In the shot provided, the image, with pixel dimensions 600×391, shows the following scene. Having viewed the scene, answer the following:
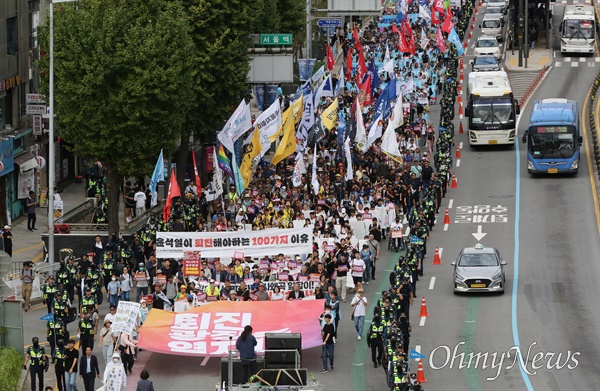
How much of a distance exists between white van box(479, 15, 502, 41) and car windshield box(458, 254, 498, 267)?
177ft

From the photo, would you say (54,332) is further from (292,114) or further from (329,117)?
(329,117)

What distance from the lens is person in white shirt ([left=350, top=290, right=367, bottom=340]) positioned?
44.5 metres

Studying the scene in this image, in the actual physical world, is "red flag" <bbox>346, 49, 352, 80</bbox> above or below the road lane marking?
above

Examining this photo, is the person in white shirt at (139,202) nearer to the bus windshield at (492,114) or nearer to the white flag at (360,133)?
the white flag at (360,133)

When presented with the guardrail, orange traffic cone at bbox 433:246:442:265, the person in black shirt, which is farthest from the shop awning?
the person in black shirt

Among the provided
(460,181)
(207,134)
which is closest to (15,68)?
(207,134)

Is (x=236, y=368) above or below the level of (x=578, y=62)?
below

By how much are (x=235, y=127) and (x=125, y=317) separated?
1717 cm

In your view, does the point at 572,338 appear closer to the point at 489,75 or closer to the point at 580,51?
the point at 489,75

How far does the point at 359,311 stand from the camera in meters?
44.9

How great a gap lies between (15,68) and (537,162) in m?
22.1

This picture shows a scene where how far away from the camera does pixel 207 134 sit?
68250 mm

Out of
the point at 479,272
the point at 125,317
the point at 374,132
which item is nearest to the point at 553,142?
the point at 374,132

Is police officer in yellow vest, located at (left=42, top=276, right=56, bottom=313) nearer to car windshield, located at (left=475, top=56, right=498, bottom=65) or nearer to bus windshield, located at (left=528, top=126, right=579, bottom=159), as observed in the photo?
bus windshield, located at (left=528, top=126, right=579, bottom=159)
